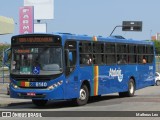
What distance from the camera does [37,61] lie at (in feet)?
61.2

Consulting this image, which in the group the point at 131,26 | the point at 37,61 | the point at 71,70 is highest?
the point at 131,26

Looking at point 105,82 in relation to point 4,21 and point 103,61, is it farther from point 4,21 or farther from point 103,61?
point 4,21

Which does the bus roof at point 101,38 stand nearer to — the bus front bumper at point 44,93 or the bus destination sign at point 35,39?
the bus destination sign at point 35,39

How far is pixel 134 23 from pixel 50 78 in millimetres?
48387

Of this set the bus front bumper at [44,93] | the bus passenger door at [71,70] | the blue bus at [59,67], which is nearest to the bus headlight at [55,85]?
the blue bus at [59,67]

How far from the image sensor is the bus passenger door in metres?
18.7

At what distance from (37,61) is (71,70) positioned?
1401mm

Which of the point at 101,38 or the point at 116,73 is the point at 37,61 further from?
the point at 116,73

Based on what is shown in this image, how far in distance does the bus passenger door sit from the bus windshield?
1.22 ft

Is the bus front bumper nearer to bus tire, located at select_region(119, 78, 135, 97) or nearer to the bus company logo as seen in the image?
the bus company logo

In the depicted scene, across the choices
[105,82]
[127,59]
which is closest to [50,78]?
[105,82]

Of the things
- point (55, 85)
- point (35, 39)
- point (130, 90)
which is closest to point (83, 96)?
point (55, 85)

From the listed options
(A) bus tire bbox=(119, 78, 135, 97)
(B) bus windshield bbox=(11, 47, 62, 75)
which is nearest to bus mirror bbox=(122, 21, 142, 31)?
(A) bus tire bbox=(119, 78, 135, 97)

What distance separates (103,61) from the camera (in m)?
22.0
